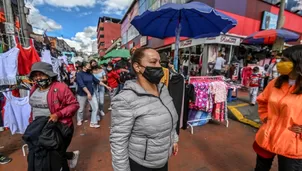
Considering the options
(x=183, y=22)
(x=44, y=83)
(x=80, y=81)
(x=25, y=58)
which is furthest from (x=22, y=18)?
(x=183, y=22)

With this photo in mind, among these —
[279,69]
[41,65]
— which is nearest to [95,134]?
[41,65]

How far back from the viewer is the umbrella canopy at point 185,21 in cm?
315

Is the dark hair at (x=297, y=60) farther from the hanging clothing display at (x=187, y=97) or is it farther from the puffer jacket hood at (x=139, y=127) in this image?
the hanging clothing display at (x=187, y=97)

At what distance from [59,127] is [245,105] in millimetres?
6016

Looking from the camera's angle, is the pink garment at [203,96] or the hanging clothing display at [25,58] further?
the pink garment at [203,96]

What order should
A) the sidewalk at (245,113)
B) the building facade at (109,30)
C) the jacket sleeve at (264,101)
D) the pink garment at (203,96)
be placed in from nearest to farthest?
the jacket sleeve at (264,101), the pink garment at (203,96), the sidewalk at (245,113), the building facade at (109,30)

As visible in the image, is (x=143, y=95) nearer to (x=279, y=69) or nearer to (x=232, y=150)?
(x=279, y=69)

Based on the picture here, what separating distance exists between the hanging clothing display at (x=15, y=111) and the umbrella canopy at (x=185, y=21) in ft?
9.96

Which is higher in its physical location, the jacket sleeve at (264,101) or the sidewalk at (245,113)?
the jacket sleeve at (264,101)

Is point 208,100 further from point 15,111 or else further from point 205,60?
point 205,60

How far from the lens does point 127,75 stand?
17.2 ft

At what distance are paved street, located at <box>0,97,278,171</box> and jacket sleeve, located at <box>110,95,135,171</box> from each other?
1.70 meters

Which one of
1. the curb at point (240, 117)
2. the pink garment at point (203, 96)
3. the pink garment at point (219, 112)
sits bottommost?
the curb at point (240, 117)

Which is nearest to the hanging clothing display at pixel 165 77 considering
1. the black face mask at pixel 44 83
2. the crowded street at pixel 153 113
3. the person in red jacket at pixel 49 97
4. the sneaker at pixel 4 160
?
the crowded street at pixel 153 113
